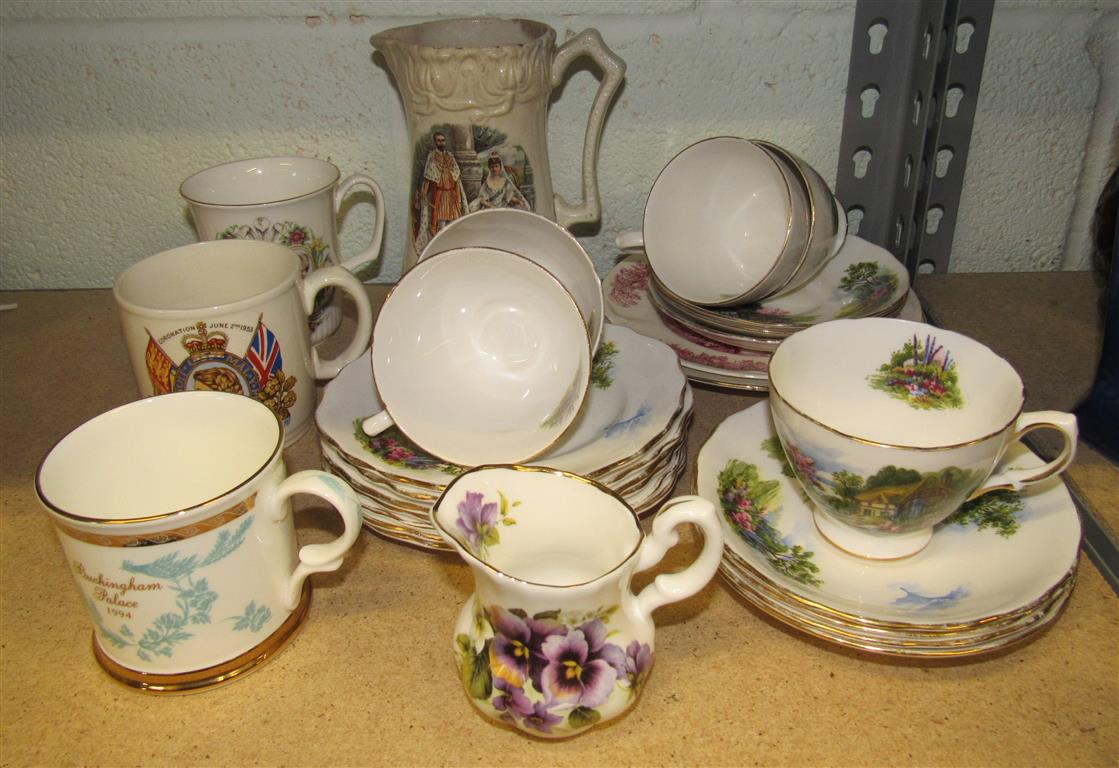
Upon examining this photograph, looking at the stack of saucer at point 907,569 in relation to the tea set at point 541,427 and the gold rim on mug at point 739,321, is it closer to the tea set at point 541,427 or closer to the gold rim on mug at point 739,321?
the tea set at point 541,427

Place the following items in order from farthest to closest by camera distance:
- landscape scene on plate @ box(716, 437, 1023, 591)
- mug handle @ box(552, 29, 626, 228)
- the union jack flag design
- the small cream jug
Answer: mug handle @ box(552, 29, 626, 228)
the union jack flag design
landscape scene on plate @ box(716, 437, 1023, 591)
the small cream jug

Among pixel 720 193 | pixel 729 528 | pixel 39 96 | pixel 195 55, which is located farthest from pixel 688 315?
pixel 39 96

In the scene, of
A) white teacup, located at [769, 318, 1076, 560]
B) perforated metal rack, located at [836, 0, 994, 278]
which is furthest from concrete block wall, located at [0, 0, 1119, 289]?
white teacup, located at [769, 318, 1076, 560]

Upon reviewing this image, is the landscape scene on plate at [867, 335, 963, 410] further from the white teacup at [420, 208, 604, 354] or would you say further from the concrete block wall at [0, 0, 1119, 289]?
the concrete block wall at [0, 0, 1119, 289]

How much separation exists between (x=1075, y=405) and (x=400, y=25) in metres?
0.68

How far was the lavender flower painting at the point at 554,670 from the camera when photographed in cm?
48

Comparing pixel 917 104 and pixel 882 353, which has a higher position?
pixel 917 104

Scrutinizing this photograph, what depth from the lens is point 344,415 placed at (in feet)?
2.22

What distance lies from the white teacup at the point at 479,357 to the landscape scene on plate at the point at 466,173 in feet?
0.40

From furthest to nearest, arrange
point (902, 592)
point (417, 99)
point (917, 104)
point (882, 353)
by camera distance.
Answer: point (917, 104)
point (417, 99)
point (882, 353)
point (902, 592)

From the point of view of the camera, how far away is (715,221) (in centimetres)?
88

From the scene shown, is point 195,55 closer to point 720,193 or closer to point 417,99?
point 417,99

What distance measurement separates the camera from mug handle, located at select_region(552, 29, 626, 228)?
80cm

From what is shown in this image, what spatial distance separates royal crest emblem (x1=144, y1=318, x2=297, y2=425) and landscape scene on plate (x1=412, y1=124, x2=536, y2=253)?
0.20 m
